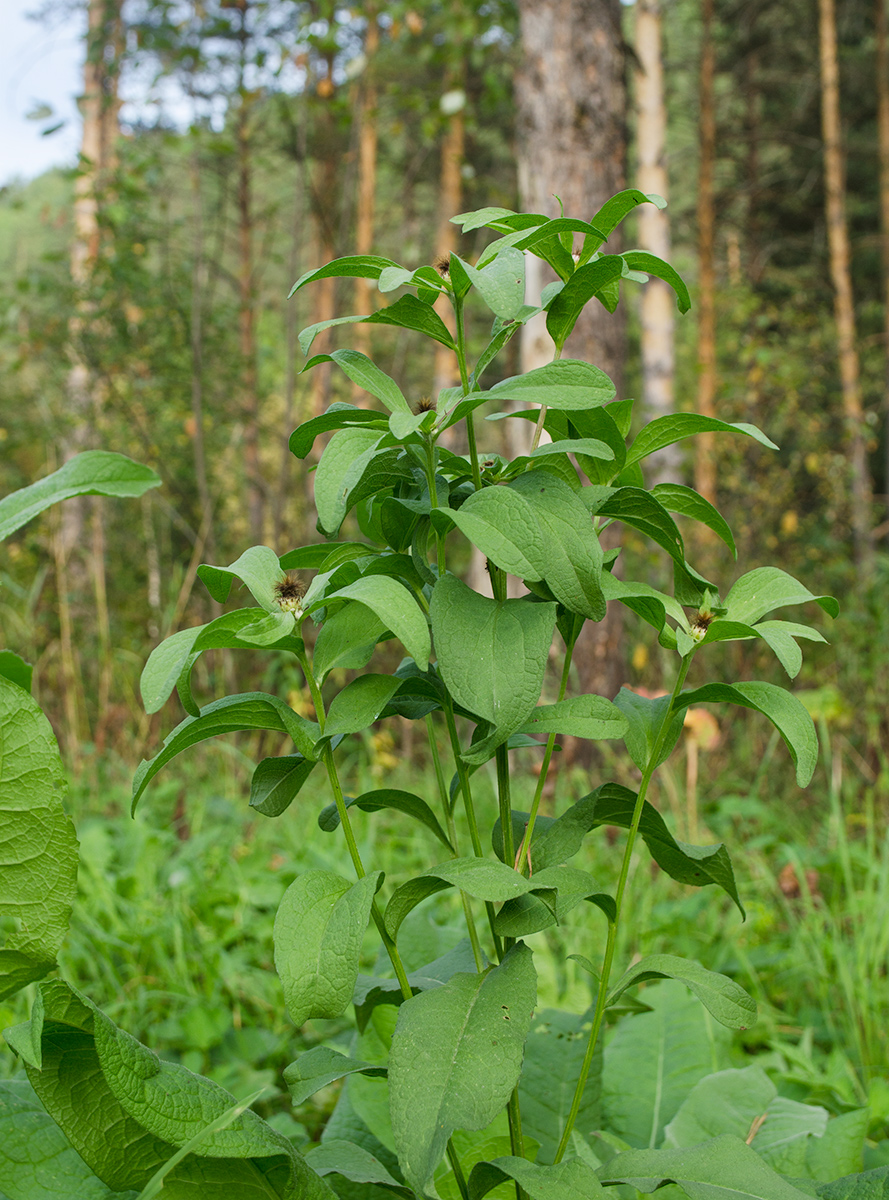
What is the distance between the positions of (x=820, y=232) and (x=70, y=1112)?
47.7 ft

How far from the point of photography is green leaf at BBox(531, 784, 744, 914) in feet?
2.40

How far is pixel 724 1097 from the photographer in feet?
3.33

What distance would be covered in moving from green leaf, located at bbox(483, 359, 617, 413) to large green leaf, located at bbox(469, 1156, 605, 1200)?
0.52 m

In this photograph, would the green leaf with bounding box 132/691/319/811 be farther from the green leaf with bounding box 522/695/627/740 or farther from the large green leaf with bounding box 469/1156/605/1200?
the large green leaf with bounding box 469/1156/605/1200

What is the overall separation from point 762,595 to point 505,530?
25 cm

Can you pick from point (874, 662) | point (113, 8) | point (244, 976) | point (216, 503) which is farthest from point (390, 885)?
point (113, 8)

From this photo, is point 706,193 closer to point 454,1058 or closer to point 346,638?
point 346,638

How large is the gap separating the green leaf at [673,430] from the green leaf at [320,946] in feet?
1.32

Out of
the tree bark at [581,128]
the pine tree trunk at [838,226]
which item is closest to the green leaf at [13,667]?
the tree bark at [581,128]

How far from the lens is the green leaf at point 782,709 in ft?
2.07

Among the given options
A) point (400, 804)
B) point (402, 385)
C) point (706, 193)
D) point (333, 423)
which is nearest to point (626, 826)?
point (400, 804)

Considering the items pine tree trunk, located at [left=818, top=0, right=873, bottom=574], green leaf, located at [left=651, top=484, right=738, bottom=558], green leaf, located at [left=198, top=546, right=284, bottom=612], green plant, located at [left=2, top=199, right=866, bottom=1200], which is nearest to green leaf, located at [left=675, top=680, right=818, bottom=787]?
green plant, located at [left=2, top=199, right=866, bottom=1200]

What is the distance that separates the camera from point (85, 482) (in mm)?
632

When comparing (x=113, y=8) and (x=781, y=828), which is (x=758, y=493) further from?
(x=113, y=8)
